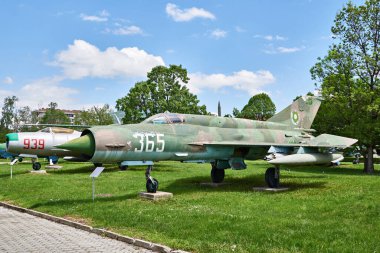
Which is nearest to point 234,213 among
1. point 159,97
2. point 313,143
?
point 313,143

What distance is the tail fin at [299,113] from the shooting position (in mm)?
19297

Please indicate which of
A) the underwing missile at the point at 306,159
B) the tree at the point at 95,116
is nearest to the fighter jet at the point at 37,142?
the underwing missile at the point at 306,159

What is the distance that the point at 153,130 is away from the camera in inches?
543

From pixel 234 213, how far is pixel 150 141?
4144 mm

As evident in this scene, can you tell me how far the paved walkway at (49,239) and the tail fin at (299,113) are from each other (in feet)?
39.9

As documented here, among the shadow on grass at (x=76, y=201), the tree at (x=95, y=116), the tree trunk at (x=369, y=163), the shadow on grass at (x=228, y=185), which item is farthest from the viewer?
the tree at (x=95, y=116)

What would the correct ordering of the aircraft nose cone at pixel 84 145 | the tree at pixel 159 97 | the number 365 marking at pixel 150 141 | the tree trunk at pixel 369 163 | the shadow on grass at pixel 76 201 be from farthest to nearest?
the tree at pixel 159 97
the tree trunk at pixel 369 163
the shadow on grass at pixel 76 201
the number 365 marking at pixel 150 141
the aircraft nose cone at pixel 84 145

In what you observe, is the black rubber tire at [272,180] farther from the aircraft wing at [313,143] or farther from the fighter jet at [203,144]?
the aircraft wing at [313,143]

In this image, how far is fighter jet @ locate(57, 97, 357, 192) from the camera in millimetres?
12430

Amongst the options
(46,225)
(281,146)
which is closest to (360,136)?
(281,146)

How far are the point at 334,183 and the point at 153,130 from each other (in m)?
7.68

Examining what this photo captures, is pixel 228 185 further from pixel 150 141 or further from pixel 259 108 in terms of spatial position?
pixel 259 108

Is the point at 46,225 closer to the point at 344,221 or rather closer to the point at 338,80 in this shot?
the point at 344,221

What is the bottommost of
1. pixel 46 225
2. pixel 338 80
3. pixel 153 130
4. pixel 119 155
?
pixel 46 225
